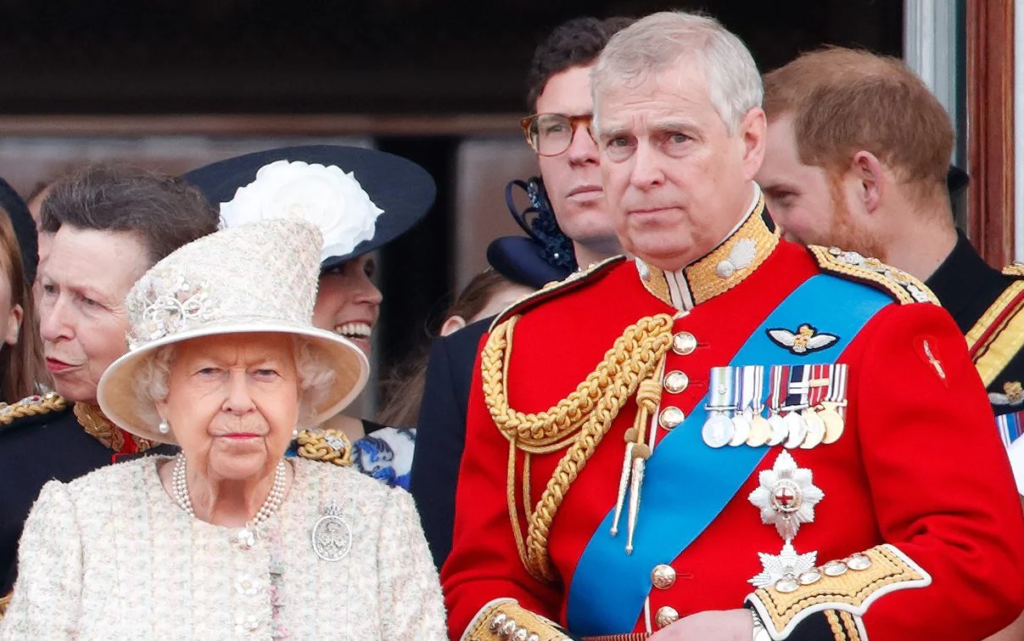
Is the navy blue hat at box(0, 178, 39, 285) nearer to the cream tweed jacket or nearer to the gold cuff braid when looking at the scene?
the gold cuff braid

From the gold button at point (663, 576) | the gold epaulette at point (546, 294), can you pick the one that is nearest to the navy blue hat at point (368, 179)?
the gold epaulette at point (546, 294)

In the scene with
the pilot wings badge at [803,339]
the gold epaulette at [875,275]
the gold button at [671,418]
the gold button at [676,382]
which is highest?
the gold epaulette at [875,275]

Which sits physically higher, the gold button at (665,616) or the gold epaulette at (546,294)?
the gold epaulette at (546,294)

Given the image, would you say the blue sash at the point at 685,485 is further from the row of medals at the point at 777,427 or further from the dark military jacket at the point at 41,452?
the dark military jacket at the point at 41,452

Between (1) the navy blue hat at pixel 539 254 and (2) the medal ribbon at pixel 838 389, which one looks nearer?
(2) the medal ribbon at pixel 838 389

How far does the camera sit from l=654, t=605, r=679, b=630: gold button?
3.53 metres

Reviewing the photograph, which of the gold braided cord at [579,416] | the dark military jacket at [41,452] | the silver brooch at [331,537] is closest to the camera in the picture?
the silver brooch at [331,537]

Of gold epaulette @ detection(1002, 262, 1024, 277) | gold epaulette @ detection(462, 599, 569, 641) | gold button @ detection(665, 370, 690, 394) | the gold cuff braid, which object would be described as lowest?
gold epaulette @ detection(462, 599, 569, 641)

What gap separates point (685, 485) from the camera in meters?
3.59

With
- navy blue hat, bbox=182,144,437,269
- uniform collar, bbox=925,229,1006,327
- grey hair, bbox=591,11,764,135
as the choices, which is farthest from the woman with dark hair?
uniform collar, bbox=925,229,1006,327

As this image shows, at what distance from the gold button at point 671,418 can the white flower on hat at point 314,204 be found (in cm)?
114

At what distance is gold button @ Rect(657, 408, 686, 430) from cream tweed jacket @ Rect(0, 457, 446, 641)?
0.44 meters

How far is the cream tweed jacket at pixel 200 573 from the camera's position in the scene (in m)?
3.33

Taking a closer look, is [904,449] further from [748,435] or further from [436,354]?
[436,354]
